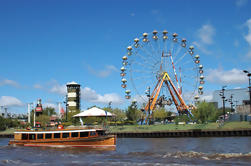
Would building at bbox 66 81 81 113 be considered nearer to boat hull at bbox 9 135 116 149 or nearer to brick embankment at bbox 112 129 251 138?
brick embankment at bbox 112 129 251 138

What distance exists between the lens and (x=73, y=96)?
151 meters

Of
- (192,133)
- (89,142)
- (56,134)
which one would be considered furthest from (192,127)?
(56,134)

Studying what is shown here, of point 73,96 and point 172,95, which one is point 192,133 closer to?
point 172,95

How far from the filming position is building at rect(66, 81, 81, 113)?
14819 cm

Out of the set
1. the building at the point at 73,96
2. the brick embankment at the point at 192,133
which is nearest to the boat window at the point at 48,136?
the brick embankment at the point at 192,133

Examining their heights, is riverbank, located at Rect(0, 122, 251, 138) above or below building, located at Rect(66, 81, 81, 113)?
below

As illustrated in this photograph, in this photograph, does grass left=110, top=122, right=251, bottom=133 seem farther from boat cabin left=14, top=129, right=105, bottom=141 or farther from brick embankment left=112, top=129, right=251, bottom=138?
boat cabin left=14, top=129, right=105, bottom=141

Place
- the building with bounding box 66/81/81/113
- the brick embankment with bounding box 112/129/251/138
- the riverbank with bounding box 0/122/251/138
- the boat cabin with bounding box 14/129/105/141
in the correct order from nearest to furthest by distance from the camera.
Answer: the boat cabin with bounding box 14/129/105/141 < the brick embankment with bounding box 112/129/251/138 < the riverbank with bounding box 0/122/251/138 < the building with bounding box 66/81/81/113

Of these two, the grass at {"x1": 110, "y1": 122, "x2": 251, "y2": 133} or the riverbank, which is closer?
the riverbank

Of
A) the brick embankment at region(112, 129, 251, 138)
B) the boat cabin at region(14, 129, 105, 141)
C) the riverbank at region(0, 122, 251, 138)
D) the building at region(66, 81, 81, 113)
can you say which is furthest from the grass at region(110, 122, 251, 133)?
the building at region(66, 81, 81, 113)

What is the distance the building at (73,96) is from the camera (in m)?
148

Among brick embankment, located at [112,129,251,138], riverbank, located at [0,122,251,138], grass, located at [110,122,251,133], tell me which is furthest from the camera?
grass, located at [110,122,251,133]

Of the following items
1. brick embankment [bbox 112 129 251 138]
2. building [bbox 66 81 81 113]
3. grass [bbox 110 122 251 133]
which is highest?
building [bbox 66 81 81 113]

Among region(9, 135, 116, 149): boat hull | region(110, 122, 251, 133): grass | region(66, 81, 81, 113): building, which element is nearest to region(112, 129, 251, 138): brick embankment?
region(110, 122, 251, 133): grass
